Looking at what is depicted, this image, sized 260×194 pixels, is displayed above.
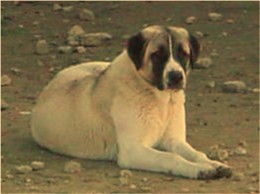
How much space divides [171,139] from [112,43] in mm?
5282

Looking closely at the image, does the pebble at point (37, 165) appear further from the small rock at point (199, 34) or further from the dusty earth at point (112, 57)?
the small rock at point (199, 34)

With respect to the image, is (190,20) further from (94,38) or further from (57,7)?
(57,7)

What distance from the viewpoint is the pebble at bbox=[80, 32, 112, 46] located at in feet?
42.2

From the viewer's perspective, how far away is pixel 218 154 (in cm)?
776

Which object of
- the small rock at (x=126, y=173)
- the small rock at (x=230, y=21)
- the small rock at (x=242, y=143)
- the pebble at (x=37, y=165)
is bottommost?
the small rock at (x=230, y=21)

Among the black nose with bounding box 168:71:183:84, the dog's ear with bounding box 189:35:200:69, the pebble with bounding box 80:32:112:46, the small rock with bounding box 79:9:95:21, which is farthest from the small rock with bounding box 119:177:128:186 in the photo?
the small rock with bounding box 79:9:95:21

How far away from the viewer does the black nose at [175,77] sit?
7.29m

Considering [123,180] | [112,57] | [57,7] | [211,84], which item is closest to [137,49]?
[123,180]

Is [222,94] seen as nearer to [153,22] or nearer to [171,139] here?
[171,139]

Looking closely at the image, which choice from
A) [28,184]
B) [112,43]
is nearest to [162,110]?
[28,184]

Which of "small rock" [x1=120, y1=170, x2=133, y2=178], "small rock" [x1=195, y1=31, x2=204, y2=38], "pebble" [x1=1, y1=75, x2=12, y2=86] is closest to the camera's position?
"small rock" [x1=120, y1=170, x2=133, y2=178]

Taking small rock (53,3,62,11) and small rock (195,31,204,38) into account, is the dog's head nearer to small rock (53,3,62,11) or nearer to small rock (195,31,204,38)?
small rock (195,31,204,38)

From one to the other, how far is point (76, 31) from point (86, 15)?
3.59 ft

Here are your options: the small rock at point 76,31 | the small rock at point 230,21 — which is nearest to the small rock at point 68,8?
the small rock at point 76,31
